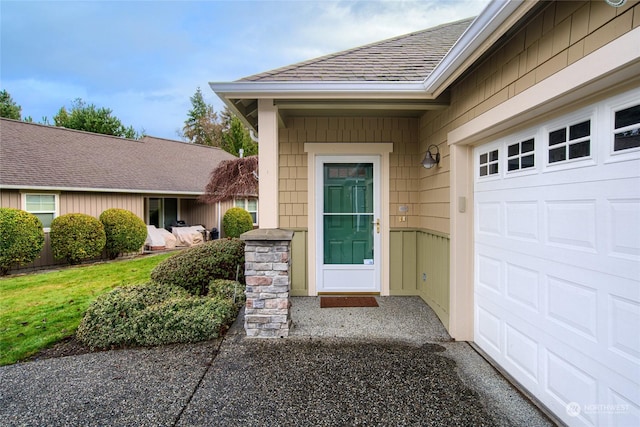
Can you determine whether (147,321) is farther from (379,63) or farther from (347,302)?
(379,63)

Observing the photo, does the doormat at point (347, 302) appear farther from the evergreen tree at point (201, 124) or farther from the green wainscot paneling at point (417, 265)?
the evergreen tree at point (201, 124)

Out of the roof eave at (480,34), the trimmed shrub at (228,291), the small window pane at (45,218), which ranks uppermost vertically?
the roof eave at (480,34)

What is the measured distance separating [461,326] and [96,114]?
27832mm

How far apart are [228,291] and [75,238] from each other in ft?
22.2

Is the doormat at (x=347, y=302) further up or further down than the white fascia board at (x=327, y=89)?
further down

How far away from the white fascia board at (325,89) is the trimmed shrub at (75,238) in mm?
7713

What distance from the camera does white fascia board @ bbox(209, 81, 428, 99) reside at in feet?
11.8

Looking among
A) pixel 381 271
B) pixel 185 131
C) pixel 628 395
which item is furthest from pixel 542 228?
pixel 185 131

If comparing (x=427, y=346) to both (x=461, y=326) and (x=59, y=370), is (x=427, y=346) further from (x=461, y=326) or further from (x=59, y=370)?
(x=59, y=370)

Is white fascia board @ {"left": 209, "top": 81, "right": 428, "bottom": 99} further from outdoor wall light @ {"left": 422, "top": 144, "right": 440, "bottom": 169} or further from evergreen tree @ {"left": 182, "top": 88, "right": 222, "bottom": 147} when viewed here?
evergreen tree @ {"left": 182, "top": 88, "right": 222, "bottom": 147}

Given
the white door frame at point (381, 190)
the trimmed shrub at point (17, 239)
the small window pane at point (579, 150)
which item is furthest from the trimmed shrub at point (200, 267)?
the trimmed shrub at point (17, 239)

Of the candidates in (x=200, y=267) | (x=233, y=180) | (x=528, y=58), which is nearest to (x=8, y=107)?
(x=233, y=180)

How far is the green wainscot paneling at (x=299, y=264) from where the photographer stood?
5.09 m

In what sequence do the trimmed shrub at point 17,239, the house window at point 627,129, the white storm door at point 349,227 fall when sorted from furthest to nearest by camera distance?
1. the trimmed shrub at point 17,239
2. the white storm door at point 349,227
3. the house window at point 627,129
